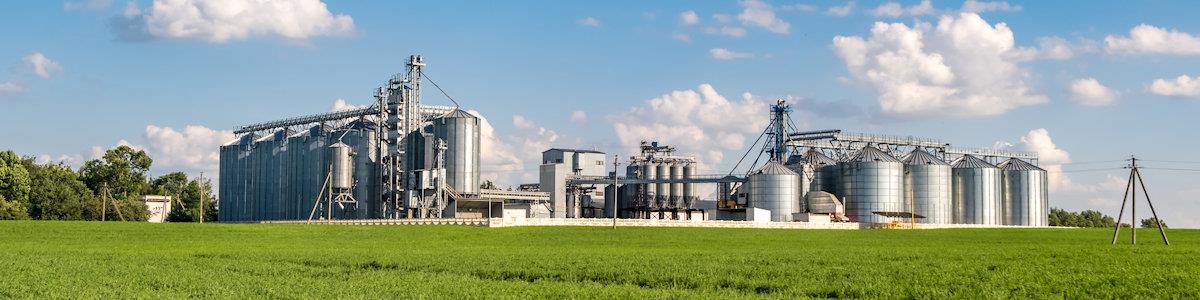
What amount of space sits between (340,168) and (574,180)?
1525 inches

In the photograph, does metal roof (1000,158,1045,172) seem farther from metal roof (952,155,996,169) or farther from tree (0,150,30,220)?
tree (0,150,30,220)

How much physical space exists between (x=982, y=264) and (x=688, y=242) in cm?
3503

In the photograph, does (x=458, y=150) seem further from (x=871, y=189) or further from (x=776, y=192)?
(x=871, y=189)

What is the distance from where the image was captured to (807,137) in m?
170

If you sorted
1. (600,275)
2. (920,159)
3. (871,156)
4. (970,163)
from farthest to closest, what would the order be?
1. (970,163)
2. (920,159)
3. (871,156)
4. (600,275)

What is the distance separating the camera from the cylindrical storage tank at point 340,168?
13462cm

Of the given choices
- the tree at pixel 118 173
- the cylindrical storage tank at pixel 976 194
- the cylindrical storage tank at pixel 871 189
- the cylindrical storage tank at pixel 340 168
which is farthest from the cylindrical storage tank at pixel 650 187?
the tree at pixel 118 173

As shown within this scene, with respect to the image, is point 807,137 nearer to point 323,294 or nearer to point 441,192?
point 441,192

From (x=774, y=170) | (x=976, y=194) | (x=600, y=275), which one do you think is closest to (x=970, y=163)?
(x=976, y=194)

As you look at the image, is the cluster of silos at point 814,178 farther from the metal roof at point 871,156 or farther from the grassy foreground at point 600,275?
the grassy foreground at point 600,275

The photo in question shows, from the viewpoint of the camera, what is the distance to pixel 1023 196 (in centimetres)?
16362

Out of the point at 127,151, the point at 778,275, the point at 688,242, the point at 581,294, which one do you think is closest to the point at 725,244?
the point at 688,242

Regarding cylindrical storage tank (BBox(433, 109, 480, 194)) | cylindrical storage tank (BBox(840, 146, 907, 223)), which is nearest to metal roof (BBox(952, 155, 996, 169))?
cylindrical storage tank (BBox(840, 146, 907, 223))

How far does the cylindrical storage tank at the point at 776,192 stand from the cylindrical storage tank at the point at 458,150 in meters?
36.6
